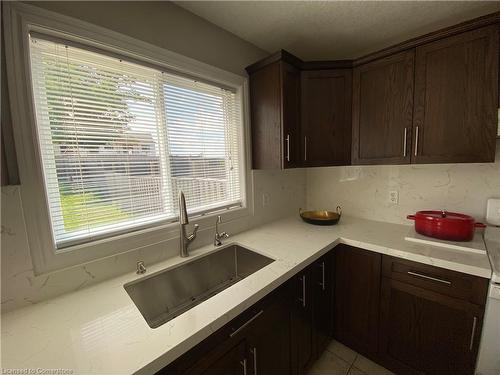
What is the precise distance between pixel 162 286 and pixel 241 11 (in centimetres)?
172

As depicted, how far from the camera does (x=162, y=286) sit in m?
1.16

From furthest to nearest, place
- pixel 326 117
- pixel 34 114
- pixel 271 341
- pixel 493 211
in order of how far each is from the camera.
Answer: pixel 326 117 → pixel 493 211 → pixel 271 341 → pixel 34 114

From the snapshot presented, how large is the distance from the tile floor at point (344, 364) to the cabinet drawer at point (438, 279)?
27.5 inches

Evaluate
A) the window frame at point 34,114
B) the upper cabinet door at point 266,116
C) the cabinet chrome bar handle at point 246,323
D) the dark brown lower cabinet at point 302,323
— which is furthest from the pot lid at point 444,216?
the window frame at point 34,114

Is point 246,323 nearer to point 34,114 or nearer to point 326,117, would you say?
point 34,114

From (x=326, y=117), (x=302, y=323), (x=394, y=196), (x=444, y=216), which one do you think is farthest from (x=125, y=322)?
(x=394, y=196)

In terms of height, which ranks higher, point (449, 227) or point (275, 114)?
point (275, 114)

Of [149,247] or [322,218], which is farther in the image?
[322,218]

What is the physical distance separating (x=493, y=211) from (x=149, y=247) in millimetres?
2207

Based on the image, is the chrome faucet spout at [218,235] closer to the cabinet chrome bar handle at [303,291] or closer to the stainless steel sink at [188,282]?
the stainless steel sink at [188,282]

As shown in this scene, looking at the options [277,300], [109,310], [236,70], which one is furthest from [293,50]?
[109,310]

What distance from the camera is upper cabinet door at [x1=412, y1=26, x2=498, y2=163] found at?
1165 millimetres

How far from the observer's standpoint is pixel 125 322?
0.76 metres

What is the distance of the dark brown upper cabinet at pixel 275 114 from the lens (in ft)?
4.93
